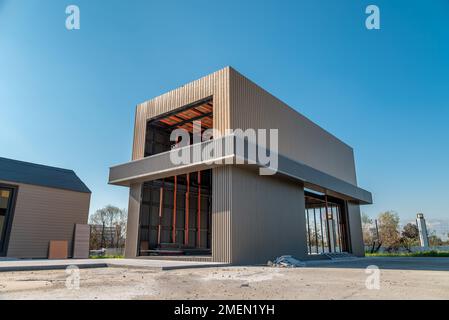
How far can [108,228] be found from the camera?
3744cm

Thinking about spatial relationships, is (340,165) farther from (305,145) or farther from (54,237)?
(54,237)

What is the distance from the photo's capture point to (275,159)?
481 inches

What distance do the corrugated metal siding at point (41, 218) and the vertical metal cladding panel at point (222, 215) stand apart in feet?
43.3

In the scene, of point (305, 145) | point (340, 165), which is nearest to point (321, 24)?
point (305, 145)

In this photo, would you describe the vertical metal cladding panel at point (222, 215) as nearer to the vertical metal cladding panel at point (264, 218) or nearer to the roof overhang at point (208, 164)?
the vertical metal cladding panel at point (264, 218)

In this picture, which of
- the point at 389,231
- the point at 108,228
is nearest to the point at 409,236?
the point at 389,231

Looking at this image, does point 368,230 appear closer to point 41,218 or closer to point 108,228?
point 108,228

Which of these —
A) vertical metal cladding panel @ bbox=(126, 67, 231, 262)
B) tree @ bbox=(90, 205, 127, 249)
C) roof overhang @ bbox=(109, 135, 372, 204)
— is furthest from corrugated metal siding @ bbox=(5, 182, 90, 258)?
tree @ bbox=(90, 205, 127, 249)

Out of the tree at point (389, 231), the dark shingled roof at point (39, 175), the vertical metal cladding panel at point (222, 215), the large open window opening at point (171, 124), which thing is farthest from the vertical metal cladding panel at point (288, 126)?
the tree at point (389, 231)

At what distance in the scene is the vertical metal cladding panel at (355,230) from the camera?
21250mm

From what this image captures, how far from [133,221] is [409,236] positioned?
38434 millimetres

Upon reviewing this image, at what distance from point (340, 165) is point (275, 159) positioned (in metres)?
10.7

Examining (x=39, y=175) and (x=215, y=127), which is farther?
(x=39, y=175)

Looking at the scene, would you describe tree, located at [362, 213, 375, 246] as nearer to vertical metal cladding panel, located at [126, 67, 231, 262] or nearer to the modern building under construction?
the modern building under construction
